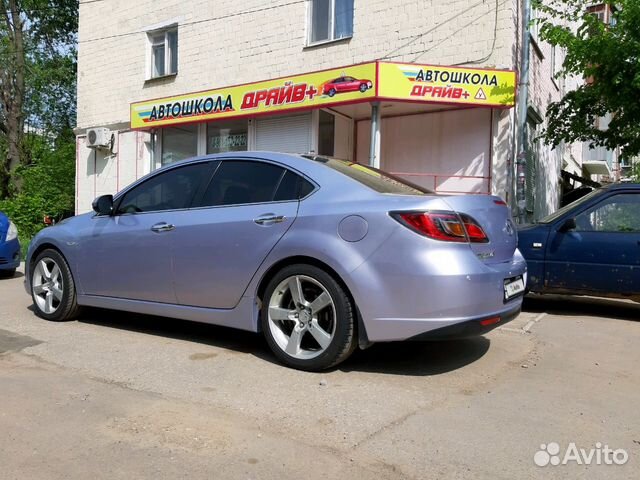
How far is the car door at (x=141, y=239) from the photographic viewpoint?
474 cm

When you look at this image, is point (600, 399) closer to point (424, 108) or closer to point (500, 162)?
point (500, 162)

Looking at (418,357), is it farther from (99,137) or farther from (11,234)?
(99,137)

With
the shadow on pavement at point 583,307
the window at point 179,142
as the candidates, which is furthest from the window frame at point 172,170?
the window at point 179,142

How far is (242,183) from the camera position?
4.56m

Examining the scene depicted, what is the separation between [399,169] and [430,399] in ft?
26.5

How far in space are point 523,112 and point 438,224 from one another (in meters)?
7.22

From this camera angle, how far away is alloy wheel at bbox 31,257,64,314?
5570 mm

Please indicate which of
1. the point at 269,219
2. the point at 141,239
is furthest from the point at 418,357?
the point at 141,239

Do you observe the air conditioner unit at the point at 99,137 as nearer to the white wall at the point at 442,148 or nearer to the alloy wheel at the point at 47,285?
the white wall at the point at 442,148

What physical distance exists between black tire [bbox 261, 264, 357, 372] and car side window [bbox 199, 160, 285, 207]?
679 millimetres

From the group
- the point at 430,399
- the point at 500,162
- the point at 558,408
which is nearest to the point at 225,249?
the point at 430,399

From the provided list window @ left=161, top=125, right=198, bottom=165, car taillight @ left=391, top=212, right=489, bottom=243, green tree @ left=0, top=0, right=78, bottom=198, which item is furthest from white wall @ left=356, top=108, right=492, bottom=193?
green tree @ left=0, top=0, right=78, bottom=198

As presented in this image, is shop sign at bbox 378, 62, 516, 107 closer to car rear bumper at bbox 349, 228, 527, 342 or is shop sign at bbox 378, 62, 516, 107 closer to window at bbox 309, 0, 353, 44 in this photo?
window at bbox 309, 0, 353, 44

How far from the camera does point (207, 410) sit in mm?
3318
